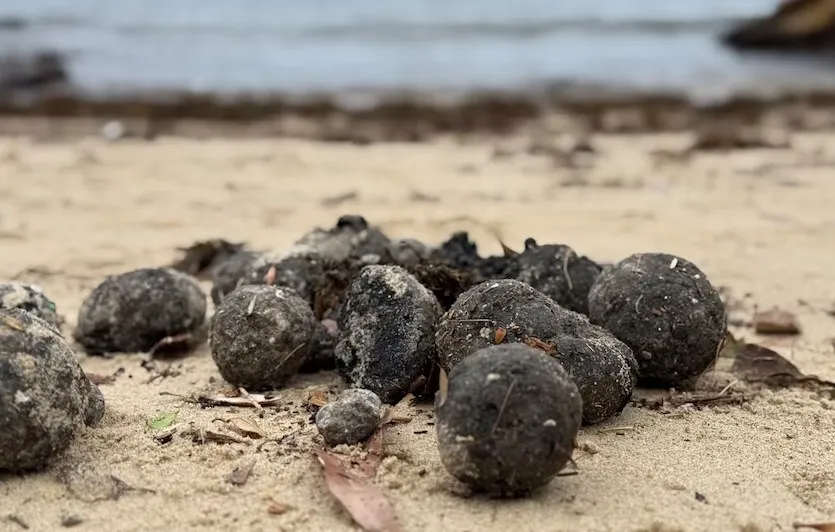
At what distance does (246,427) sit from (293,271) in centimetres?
109

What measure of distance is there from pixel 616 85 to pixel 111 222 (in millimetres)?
12909

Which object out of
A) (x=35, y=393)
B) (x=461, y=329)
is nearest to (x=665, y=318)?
(x=461, y=329)

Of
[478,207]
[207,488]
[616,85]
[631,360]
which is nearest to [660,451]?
[631,360]

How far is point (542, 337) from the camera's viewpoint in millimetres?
2830

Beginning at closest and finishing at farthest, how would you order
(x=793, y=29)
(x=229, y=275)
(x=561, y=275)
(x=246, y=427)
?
1. (x=246, y=427)
2. (x=561, y=275)
3. (x=229, y=275)
4. (x=793, y=29)

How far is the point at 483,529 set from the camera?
86.0 inches

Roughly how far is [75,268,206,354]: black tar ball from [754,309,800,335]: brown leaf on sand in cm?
249

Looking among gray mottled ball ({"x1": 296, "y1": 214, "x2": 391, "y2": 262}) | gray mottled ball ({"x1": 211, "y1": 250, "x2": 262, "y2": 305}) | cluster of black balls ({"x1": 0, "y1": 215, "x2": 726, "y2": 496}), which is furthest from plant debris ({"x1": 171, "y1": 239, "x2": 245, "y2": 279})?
gray mottled ball ({"x1": 296, "y1": 214, "x2": 391, "y2": 262})

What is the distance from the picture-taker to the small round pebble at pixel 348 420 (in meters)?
2.69

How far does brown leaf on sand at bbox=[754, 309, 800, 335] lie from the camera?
405 cm

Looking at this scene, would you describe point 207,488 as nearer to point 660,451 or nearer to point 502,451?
point 502,451

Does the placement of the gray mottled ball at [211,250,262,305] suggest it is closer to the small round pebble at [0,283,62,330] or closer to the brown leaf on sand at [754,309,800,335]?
the small round pebble at [0,283,62,330]

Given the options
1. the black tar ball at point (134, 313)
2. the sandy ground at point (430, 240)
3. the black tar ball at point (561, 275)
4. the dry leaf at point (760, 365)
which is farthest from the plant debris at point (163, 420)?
the dry leaf at point (760, 365)

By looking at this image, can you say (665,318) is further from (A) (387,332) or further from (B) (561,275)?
(A) (387,332)
